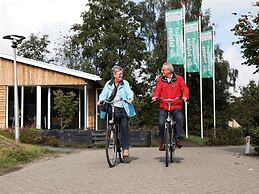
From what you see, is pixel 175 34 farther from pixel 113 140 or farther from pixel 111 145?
pixel 111 145

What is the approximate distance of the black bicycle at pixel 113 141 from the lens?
8812 millimetres

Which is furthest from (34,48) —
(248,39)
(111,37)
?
(248,39)

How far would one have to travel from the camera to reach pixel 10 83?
26703mm

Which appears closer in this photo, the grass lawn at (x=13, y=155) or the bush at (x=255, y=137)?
the grass lawn at (x=13, y=155)

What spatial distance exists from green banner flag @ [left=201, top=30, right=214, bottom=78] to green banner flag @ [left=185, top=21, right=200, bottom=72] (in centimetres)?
133

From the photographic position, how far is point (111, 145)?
898cm

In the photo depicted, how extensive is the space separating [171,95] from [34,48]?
174 ft

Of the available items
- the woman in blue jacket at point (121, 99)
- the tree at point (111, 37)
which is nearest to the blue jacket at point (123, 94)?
the woman in blue jacket at point (121, 99)

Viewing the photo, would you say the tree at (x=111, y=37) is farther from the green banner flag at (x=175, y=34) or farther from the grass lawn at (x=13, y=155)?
the grass lawn at (x=13, y=155)

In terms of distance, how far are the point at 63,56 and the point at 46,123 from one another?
38.0 meters

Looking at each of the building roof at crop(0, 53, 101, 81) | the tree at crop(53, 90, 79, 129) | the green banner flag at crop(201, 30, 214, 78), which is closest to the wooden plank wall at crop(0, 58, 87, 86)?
the building roof at crop(0, 53, 101, 81)

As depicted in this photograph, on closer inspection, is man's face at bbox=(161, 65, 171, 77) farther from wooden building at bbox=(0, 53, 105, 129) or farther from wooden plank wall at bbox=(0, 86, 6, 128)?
wooden plank wall at bbox=(0, 86, 6, 128)

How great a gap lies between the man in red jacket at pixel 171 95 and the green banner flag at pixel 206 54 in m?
23.2

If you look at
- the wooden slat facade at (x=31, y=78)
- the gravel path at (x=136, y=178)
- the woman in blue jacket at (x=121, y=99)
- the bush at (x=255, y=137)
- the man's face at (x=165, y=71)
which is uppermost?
the wooden slat facade at (x=31, y=78)
